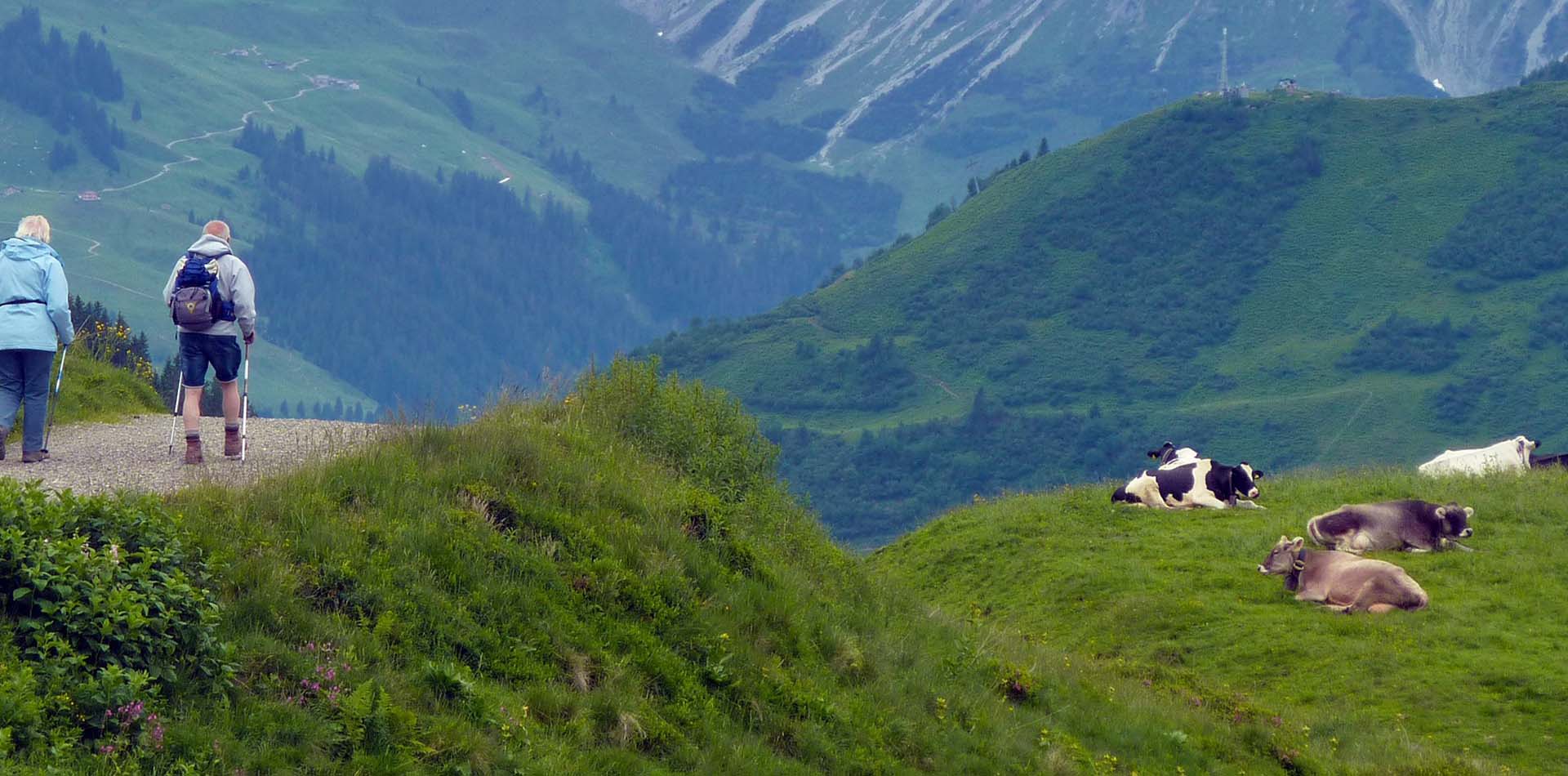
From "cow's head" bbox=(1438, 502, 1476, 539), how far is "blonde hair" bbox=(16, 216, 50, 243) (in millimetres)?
16666

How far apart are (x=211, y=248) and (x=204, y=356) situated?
1.18m

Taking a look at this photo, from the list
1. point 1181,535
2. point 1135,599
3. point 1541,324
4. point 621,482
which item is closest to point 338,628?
point 621,482

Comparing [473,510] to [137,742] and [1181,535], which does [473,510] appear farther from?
[1181,535]

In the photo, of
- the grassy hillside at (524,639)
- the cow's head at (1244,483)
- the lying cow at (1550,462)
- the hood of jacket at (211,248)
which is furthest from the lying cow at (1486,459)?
the hood of jacket at (211,248)

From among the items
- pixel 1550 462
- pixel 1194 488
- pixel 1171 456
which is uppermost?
pixel 1550 462

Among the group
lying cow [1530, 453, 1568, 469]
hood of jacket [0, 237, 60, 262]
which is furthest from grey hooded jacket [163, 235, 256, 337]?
lying cow [1530, 453, 1568, 469]

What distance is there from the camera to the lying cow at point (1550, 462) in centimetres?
2289

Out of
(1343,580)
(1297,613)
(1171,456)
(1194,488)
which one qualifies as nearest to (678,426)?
(1297,613)

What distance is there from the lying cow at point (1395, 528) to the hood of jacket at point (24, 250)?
50.0 feet

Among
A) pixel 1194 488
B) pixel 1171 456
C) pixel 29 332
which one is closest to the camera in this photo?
pixel 29 332

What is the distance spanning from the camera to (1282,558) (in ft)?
60.7

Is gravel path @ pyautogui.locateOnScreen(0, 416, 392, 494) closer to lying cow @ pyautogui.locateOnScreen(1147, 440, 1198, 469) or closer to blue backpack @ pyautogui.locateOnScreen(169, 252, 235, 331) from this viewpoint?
blue backpack @ pyautogui.locateOnScreen(169, 252, 235, 331)

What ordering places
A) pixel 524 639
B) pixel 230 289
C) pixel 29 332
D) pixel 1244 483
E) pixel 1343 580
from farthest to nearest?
pixel 1244 483, pixel 1343 580, pixel 230 289, pixel 29 332, pixel 524 639

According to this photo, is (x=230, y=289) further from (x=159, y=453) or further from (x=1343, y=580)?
(x=1343, y=580)
